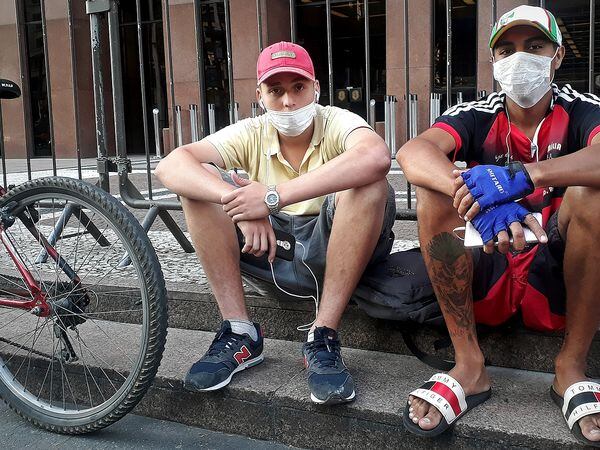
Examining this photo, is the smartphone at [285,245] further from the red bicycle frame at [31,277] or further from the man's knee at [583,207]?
the man's knee at [583,207]

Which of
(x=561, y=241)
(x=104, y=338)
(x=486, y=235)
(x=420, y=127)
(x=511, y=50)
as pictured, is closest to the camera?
(x=486, y=235)

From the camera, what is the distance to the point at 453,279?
8.19ft

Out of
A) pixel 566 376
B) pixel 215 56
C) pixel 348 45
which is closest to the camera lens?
pixel 566 376

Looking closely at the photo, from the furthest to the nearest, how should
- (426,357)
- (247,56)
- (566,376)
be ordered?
(247,56), (426,357), (566,376)

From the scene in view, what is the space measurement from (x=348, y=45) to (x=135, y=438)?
1314 centimetres

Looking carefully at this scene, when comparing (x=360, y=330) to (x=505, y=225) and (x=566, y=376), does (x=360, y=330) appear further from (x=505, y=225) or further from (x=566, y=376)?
(x=505, y=225)

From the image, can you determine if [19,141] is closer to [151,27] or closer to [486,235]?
[151,27]

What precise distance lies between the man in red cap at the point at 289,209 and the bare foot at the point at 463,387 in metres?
0.25

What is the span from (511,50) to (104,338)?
7.08 ft

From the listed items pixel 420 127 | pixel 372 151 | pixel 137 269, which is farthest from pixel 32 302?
pixel 420 127

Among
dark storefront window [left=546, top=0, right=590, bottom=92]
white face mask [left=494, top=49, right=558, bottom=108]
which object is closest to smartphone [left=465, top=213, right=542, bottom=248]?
white face mask [left=494, top=49, right=558, bottom=108]

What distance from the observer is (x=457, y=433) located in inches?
92.9

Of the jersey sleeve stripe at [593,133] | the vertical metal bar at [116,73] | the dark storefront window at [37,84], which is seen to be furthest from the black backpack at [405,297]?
the dark storefront window at [37,84]

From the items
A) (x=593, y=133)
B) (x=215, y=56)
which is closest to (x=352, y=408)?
(x=593, y=133)
